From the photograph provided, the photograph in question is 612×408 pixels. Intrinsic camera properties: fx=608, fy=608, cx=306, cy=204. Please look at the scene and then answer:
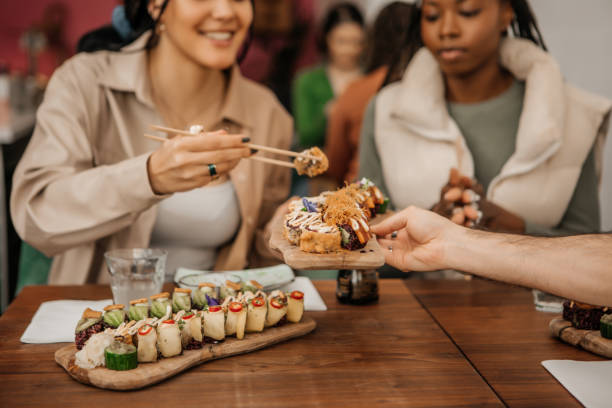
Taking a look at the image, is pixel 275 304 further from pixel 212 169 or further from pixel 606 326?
pixel 606 326

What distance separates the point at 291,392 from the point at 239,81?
4.99ft

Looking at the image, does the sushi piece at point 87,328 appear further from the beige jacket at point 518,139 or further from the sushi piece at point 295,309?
the beige jacket at point 518,139

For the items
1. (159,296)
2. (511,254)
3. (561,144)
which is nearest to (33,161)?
(159,296)

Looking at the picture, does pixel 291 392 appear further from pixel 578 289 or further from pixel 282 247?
pixel 578 289

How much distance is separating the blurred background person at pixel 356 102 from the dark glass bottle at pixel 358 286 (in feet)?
5.97

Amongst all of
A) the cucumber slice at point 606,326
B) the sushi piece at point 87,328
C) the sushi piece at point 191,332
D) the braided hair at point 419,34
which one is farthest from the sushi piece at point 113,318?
the braided hair at point 419,34

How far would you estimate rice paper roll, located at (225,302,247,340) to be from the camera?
127 centimetres

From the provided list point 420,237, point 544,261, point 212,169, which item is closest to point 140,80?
point 212,169

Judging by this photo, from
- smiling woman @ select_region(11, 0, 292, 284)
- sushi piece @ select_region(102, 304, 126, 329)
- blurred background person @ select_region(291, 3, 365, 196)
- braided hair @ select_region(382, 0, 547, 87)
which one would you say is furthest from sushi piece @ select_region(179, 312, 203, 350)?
blurred background person @ select_region(291, 3, 365, 196)

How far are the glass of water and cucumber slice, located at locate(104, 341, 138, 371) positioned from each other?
370 millimetres

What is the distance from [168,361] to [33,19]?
736 cm

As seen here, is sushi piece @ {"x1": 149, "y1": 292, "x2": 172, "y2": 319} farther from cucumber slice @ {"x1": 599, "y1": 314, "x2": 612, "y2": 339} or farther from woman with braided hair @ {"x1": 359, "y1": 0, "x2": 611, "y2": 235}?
woman with braided hair @ {"x1": 359, "y1": 0, "x2": 611, "y2": 235}

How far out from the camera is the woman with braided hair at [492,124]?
7.06 feet

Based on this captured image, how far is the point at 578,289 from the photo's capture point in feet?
3.95
